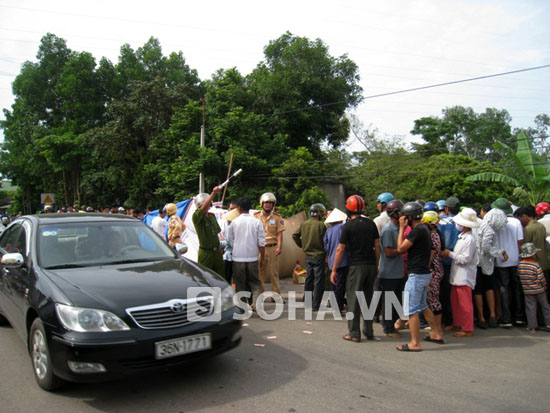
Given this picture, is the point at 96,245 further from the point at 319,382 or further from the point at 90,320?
the point at 319,382

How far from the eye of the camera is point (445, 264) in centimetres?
667

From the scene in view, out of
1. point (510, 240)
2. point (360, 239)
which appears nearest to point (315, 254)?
point (360, 239)

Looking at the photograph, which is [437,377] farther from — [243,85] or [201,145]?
[243,85]

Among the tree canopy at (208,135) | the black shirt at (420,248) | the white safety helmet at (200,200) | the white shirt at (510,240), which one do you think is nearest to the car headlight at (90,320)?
the white safety helmet at (200,200)

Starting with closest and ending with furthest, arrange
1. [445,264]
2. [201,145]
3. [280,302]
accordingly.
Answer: [445,264] → [280,302] → [201,145]

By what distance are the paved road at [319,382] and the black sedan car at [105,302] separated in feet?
1.08

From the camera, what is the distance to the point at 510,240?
687 centimetres

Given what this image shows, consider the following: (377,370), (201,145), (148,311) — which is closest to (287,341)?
(377,370)

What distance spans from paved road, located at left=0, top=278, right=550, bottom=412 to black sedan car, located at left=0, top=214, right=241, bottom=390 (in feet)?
1.08

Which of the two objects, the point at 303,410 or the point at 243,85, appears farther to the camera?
the point at 243,85

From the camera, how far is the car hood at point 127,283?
3852mm

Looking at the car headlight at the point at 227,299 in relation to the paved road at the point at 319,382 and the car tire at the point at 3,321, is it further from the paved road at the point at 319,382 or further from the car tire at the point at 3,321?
the car tire at the point at 3,321

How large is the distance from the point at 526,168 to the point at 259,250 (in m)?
18.6

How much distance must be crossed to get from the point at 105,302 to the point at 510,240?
237 inches
